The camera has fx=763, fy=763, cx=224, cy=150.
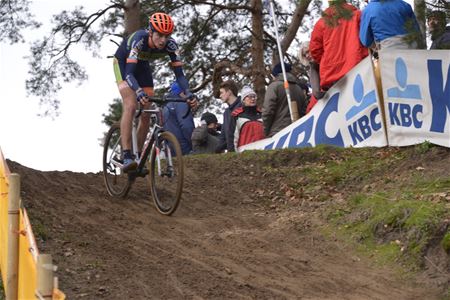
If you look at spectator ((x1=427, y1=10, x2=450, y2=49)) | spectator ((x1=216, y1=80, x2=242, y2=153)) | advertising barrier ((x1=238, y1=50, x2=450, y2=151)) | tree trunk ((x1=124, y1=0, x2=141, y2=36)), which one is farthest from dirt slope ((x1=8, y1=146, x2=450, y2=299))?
tree trunk ((x1=124, y1=0, x2=141, y2=36))

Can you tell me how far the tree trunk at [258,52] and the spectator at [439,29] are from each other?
1023cm

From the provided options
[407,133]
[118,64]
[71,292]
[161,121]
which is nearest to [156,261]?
[71,292]

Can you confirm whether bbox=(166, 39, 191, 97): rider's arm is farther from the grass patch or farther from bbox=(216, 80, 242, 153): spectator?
bbox=(216, 80, 242, 153): spectator

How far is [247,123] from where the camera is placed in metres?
11.9

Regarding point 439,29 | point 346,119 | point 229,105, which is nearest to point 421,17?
point 439,29

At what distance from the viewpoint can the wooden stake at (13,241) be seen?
5.41 meters

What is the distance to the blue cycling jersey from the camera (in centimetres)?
880

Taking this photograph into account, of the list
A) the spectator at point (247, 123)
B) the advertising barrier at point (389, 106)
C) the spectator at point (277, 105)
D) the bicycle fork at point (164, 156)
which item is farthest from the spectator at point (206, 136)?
the bicycle fork at point (164, 156)

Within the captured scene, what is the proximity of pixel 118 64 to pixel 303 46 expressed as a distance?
3108 millimetres

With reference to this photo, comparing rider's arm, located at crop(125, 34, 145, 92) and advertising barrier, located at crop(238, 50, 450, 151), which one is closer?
rider's arm, located at crop(125, 34, 145, 92)

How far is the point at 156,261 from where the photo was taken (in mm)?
6535

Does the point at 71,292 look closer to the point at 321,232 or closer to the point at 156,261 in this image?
the point at 156,261

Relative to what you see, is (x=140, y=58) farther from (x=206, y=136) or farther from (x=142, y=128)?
(x=206, y=136)

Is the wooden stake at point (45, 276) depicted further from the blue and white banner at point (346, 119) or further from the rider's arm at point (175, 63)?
the blue and white banner at point (346, 119)
